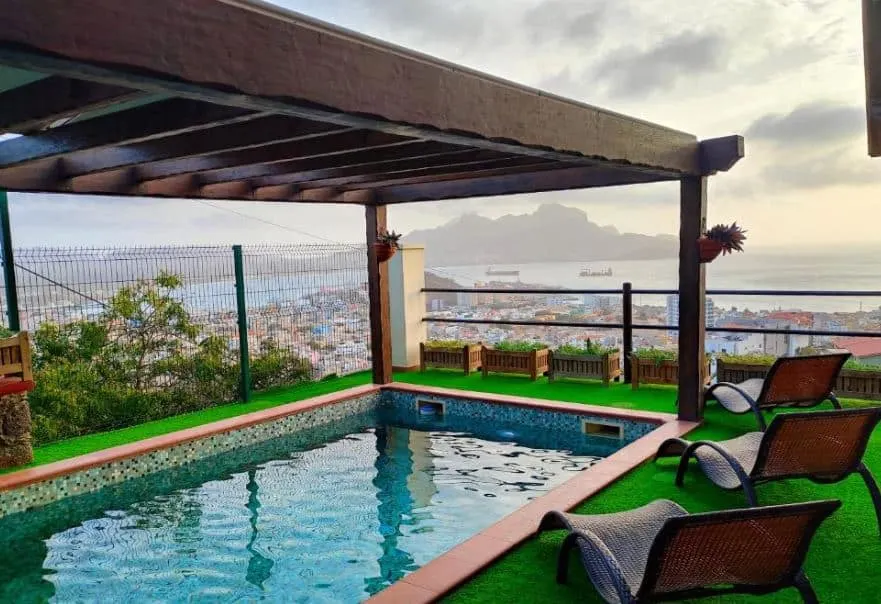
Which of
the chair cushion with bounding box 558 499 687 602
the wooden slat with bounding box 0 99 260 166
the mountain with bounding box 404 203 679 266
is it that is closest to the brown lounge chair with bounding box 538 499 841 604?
the chair cushion with bounding box 558 499 687 602

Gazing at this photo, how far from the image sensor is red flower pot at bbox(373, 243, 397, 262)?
8.66 metres

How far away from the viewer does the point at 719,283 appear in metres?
8.99

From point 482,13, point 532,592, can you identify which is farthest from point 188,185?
point 482,13

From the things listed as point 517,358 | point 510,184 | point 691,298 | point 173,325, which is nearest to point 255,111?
point 510,184

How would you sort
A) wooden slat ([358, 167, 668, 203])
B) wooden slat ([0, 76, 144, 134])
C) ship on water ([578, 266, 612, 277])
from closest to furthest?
wooden slat ([0, 76, 144, 134]) < wooden slat ([358, 167, 668, 203]) < ship on water ([578, 266, 612, 277])

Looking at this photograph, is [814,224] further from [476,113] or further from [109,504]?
[109,504]

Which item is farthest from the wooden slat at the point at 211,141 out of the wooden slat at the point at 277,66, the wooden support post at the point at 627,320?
the wooden support post at the point at 627,320

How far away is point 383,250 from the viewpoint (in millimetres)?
8711

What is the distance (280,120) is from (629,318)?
6.78 meters

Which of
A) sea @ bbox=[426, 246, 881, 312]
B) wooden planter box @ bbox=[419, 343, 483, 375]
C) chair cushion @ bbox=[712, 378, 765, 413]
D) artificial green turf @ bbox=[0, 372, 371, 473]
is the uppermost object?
sea @ bbox=[426, 246, 881, 312]

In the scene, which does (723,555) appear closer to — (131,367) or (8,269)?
(8,269)

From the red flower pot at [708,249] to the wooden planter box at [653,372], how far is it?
2.45 m

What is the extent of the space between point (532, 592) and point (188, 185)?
17.2 ft

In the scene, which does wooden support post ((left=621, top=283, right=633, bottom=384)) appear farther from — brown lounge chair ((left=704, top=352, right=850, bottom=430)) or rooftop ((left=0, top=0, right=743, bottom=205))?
brown lounge chair ((left=704, top=352, right=850, bottom=430))
